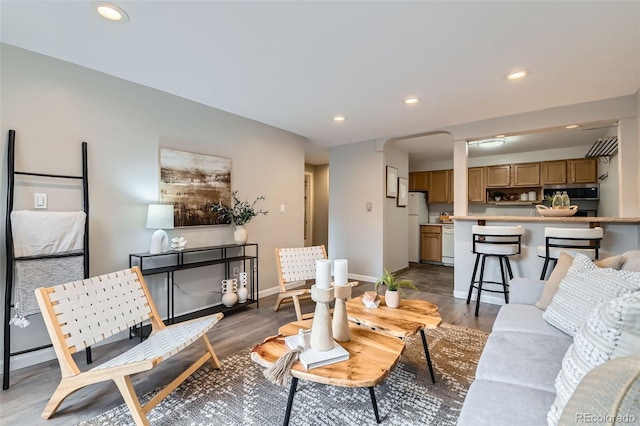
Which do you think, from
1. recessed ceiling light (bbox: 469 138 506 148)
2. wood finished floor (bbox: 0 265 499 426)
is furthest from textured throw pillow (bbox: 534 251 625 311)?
recessed ceiling light (bbox: 469 138 506 148)

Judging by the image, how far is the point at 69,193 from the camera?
2441 mm

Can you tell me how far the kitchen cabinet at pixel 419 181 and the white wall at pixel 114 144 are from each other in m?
4.48

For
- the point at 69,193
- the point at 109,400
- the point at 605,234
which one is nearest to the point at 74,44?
the point at 69,193

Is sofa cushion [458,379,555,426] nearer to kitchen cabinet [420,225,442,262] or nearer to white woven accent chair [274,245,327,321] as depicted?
white woven accent chair [274,245,327,321]

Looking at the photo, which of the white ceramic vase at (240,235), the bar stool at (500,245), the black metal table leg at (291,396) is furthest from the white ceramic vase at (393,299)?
the white ceramic vase at (240,235)

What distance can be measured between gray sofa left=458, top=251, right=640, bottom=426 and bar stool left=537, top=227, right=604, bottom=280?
108 cm

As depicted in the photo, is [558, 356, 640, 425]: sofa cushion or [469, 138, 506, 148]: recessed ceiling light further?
[469, 138, 506, 148]: recessed ceiling light

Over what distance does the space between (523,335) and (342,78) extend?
7.72ft

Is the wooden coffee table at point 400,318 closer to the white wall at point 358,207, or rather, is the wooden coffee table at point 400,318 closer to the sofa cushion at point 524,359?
the sofa cushion at point 524,359

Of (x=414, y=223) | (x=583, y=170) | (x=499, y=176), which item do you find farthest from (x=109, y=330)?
(x=583, y=170)

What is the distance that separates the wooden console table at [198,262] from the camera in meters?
2.80

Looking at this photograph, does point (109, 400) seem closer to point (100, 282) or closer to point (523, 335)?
point (100, 282)

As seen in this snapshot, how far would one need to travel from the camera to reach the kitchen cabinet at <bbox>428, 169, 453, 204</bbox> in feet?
22.1

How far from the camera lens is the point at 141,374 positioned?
82.7 inches
